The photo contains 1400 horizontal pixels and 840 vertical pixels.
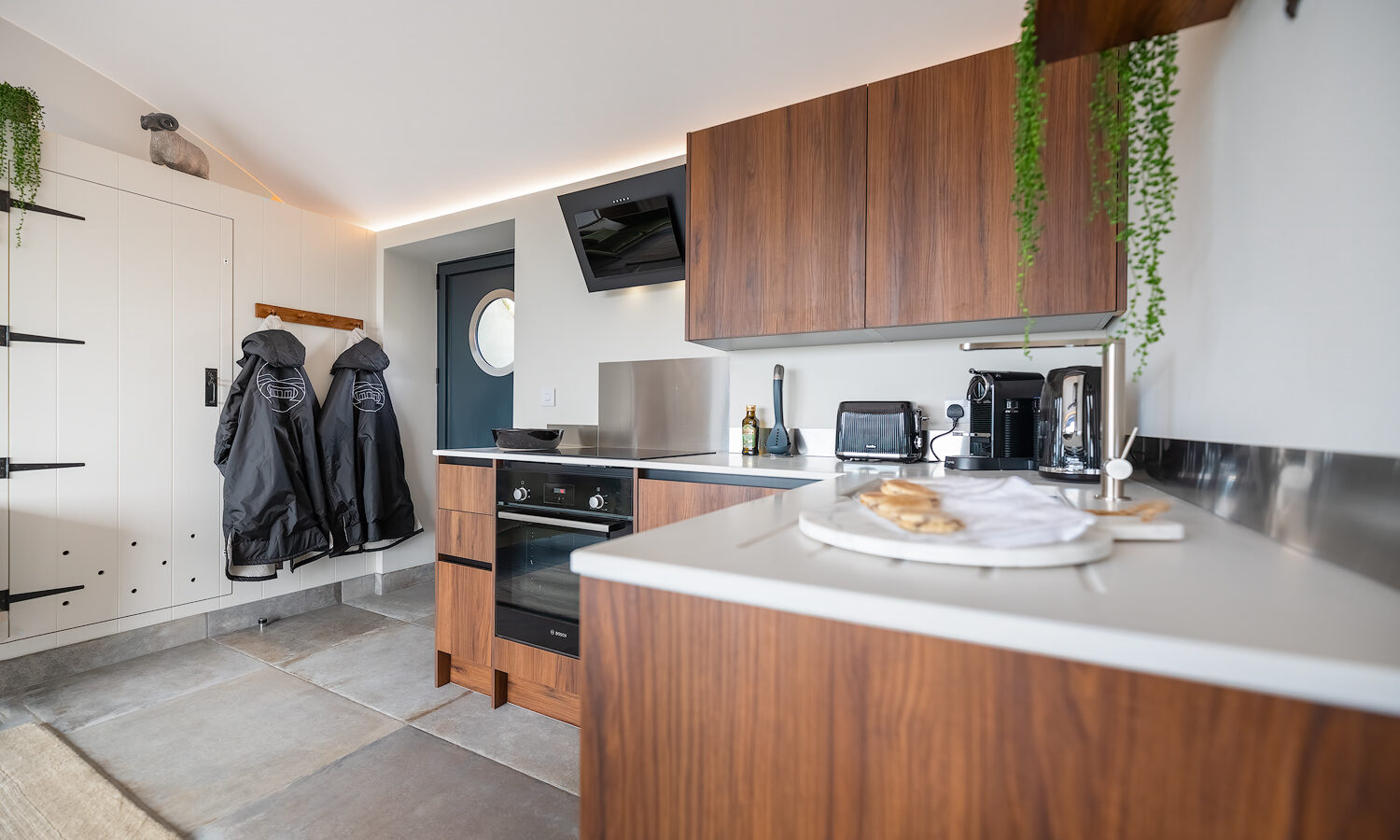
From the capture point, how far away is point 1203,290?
116cm

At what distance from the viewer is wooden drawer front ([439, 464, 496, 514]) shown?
7.91 ft

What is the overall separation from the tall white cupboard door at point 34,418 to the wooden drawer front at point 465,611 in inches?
64.9

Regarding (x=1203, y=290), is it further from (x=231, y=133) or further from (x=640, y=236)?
(x=231, y=133)

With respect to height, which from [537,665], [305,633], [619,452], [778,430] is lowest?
[305,633]

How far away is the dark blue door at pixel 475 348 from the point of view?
389 cm

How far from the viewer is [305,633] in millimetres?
3111

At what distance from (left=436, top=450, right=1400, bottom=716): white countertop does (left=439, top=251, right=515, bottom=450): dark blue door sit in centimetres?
339

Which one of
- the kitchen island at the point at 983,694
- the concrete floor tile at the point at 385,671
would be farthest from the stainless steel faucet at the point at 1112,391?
the concrete floor tile at the point at 385,671

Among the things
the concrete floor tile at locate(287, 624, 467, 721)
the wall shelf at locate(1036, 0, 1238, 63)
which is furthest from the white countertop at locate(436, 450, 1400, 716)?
the concrete floor tile at locate(287, 624, 467, 721)

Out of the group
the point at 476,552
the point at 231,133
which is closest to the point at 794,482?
the point at 476,552

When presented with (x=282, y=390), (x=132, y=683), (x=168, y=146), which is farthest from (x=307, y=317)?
(x=132, y=683)

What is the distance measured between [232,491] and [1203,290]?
3802 mm

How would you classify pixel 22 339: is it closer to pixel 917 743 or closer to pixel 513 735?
pixel 513 735

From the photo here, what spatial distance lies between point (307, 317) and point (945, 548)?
3838 mm
